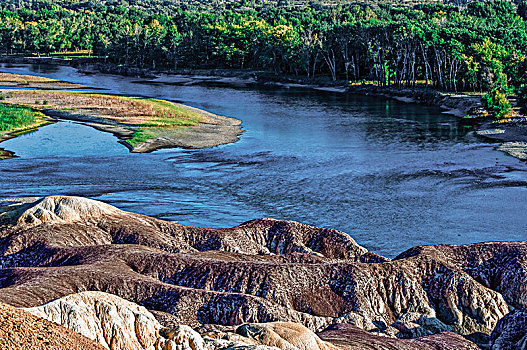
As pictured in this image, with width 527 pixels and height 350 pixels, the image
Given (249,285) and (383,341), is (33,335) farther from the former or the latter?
(249,285)

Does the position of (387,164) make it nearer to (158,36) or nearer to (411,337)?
(411,337)

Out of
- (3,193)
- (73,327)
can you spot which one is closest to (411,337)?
(73,327)

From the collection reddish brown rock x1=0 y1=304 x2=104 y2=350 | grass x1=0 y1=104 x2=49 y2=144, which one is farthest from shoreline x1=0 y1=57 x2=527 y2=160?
reddish brown rock x1=0 y1=304 x2=104 y2=350

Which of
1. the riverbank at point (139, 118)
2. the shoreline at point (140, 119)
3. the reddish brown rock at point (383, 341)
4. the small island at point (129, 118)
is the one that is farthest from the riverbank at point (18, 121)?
the reddish brown rock at point (383, 341)

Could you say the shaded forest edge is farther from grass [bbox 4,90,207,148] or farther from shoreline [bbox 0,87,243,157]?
grass [bbox 4,90,207,148]

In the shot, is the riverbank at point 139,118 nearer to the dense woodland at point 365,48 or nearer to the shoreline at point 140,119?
the shoreline at point 140,119

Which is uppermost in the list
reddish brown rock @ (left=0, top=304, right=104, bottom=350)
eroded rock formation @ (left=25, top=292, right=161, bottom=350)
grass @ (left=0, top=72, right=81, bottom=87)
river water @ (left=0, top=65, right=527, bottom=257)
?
grass @ (left=0, top=72, right=81, bottom=87)

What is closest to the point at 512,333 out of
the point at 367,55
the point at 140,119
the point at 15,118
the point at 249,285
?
the point at 249,285
